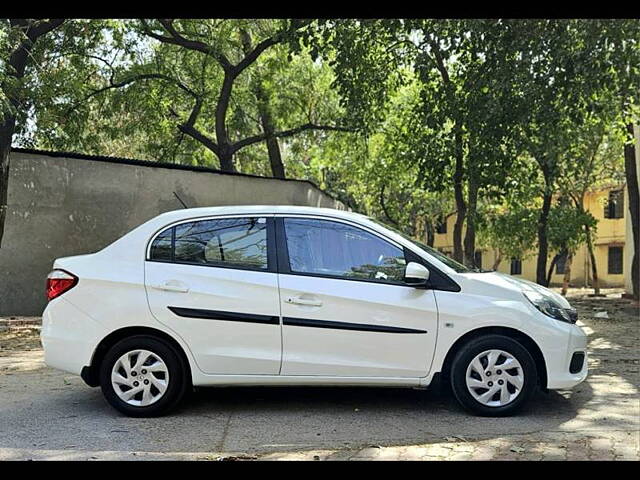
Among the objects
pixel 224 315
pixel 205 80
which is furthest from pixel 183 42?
pixel 224 315

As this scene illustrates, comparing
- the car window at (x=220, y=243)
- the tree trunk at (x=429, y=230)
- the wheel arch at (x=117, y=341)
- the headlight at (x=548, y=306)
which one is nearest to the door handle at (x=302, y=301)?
the car window at (x=220, y=243)

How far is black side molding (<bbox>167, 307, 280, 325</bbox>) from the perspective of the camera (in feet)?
17.3

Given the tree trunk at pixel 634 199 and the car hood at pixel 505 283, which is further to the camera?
the tree trunk at pixel 634 199

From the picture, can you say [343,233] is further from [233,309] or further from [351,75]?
[351,75]

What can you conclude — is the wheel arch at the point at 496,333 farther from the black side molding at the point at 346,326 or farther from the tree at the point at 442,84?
the tree at the point at 442,84

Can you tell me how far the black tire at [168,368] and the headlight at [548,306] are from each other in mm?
2962

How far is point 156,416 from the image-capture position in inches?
210

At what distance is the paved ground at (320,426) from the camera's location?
447 centimetres

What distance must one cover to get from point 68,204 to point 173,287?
315 inches

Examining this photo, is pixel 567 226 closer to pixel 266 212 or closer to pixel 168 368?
pixel 266 212

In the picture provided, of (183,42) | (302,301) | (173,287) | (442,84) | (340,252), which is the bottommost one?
(302,301)

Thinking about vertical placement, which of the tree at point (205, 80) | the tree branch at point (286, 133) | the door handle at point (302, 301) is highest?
the tree at point (205, 80)

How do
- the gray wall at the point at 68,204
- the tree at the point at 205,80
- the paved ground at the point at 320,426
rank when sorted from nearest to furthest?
the paved ground at the point at 320,426 → the gray wall at the point at 68,204 → the tree at the point at 205,80

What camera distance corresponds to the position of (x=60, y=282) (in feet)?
18.0
